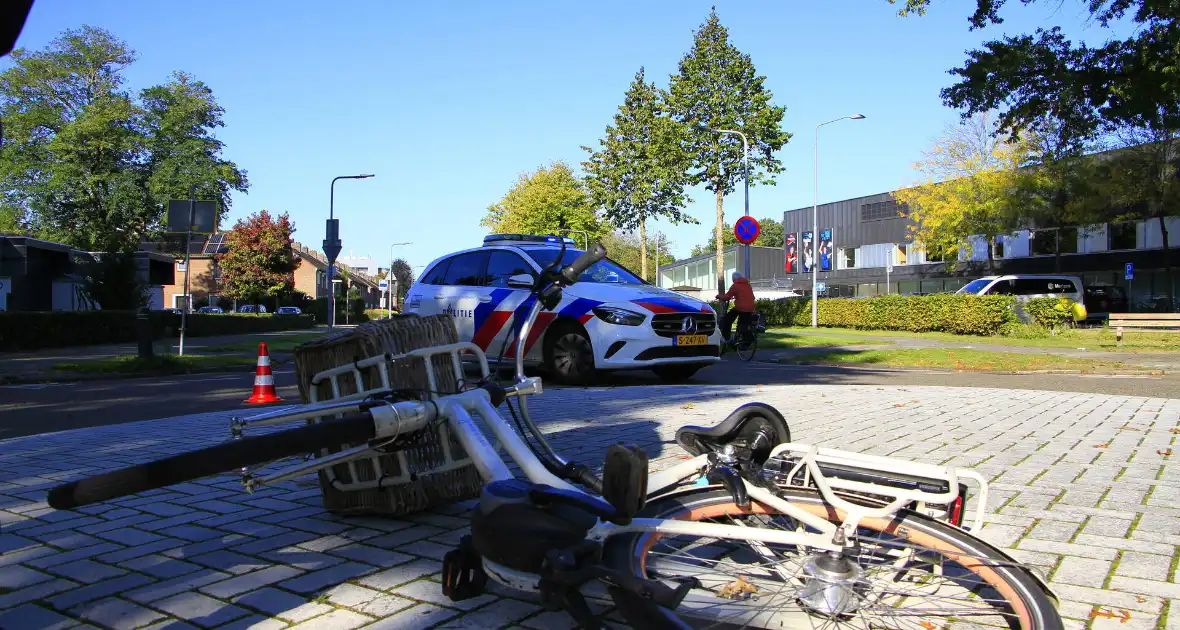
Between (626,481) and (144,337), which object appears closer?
(626,481)

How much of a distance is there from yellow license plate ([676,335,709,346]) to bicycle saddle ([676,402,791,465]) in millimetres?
7484

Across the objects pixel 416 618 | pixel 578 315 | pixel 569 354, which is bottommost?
pixel 416 618

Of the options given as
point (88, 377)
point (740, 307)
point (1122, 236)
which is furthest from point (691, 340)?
point (1122, 236)

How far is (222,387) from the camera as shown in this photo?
38.9 ft

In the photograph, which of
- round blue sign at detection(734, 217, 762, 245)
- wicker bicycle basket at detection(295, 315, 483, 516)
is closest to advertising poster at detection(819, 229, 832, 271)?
round blue sign at detection(734, 217, 762, 245)

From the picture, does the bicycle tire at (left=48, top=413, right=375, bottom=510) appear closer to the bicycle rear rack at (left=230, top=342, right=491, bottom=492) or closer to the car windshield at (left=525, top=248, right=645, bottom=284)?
the bicycle rear rack at (left=230, top=342, right=491, bottom=492)

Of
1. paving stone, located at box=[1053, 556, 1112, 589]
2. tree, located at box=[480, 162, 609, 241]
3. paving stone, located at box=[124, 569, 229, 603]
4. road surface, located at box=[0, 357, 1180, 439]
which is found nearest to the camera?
paving stone, located at box=[124, 569, 229, 603]

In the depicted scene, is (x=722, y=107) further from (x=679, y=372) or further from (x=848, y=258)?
(x=848, y=258)

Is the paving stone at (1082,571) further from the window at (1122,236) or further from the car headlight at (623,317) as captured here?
the window at (1122,236)

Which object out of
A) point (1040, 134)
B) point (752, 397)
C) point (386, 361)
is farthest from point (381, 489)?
point (1040, 134)

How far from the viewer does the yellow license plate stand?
33.6 ft

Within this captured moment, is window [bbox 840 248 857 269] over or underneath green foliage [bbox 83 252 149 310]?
over

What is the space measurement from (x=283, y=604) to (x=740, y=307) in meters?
14.5

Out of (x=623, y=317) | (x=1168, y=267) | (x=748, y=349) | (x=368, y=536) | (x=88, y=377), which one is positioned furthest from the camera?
(x=1168, y=267)
